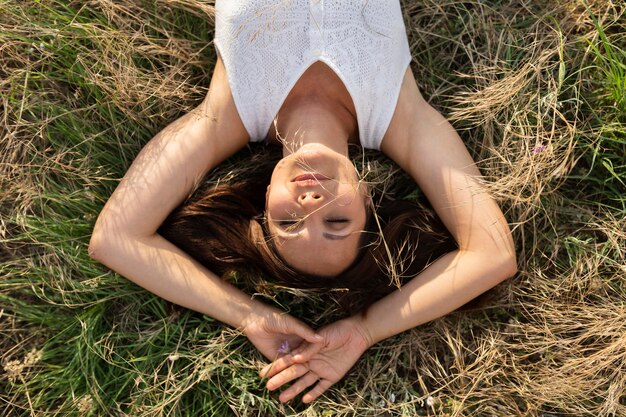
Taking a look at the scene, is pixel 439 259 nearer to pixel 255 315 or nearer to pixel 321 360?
pixel 321 360

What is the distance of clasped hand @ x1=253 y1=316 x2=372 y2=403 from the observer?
320 centimetres

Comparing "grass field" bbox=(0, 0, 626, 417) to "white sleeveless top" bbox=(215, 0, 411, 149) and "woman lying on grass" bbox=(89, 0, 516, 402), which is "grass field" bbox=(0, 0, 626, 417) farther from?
"white sleeveless top" bbox=(215, 0, 411, 149)

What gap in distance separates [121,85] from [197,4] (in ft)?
2.05

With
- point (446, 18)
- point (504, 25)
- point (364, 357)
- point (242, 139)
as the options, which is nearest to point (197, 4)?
point (242, 139)

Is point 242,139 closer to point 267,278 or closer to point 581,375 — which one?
point 267,278

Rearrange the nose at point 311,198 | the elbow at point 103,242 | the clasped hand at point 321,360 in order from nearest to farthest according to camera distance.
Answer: the nose at point 311,198 → the elbow at point 103,242 → the clasped hand at point 321,360

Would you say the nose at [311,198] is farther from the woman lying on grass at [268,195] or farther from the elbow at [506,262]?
the elbow at [506,262]

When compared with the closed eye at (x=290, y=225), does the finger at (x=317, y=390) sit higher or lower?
lower

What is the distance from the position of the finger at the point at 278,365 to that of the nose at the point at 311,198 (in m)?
1.02

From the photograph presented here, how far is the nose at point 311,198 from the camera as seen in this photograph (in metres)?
2.60

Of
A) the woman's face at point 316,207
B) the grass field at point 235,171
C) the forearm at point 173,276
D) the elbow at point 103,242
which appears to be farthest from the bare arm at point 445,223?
the elbow at point 103,242

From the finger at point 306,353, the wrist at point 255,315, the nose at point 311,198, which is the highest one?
the nose at point 311,198

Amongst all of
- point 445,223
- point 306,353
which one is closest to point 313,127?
point 445,223

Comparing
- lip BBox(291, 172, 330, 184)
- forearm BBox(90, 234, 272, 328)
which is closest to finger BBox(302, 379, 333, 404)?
forearm BBox(90, 234, 272, 328)
